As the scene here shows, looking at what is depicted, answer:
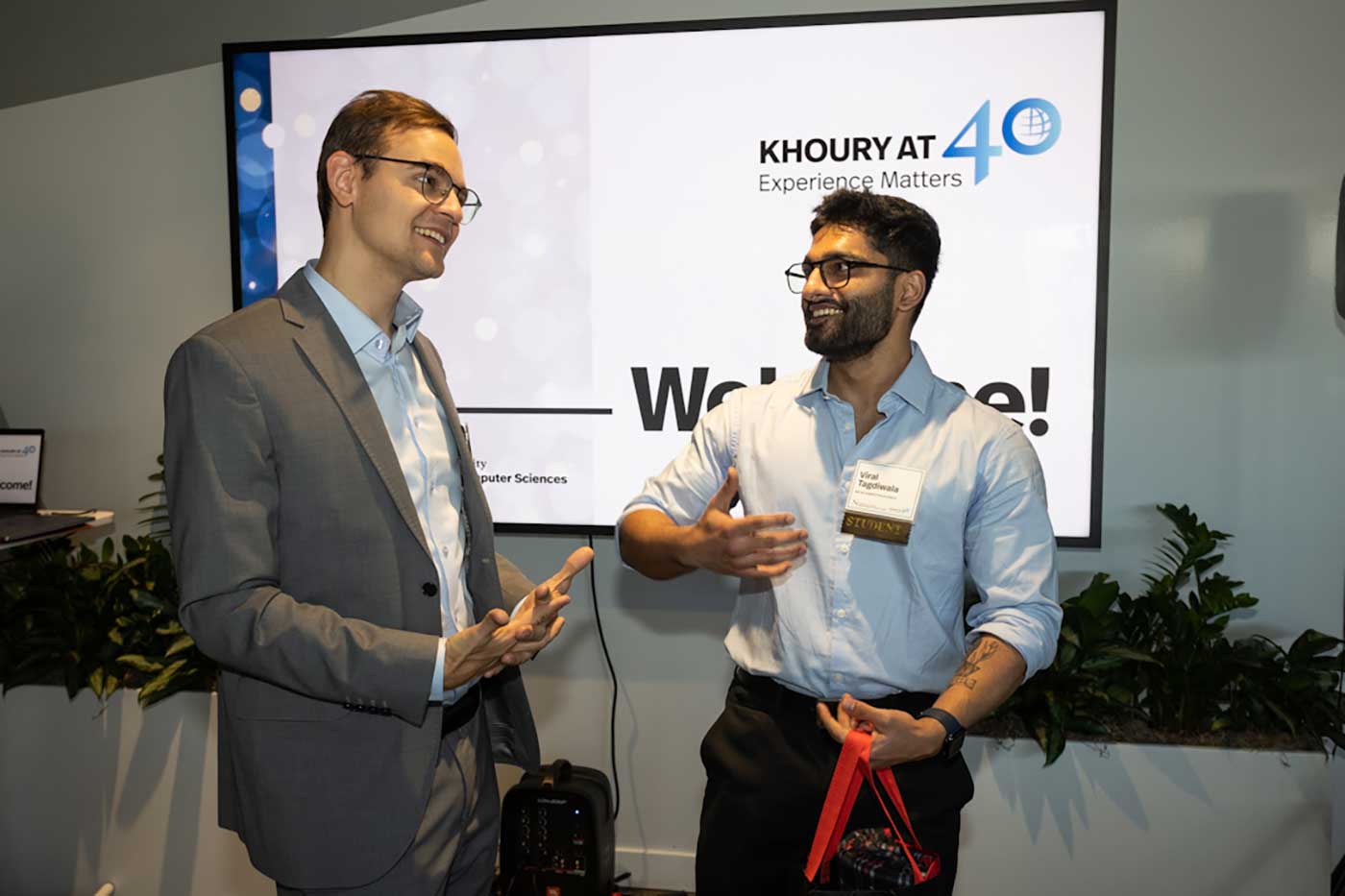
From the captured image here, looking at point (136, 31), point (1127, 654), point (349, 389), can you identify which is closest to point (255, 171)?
point (136, 31)

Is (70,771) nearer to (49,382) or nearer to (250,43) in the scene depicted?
(49,382)

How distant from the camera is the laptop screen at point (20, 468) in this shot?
11.4ft

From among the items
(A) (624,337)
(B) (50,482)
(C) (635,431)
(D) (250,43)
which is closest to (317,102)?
(D) (250,43)

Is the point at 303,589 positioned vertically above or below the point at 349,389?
below

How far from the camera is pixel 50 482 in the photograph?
12.6 ft

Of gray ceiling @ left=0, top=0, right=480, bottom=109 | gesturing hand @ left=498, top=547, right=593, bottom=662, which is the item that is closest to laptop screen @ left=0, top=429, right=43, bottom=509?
gray ceiling @ left=0, top=0, right=480, bottom=109

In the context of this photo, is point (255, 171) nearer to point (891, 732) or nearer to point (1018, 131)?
point (1018, 131)

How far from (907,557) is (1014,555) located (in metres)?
0.20

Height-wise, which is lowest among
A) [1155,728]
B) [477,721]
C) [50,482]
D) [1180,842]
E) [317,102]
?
[1180,842]

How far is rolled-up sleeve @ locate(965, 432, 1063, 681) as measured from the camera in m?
1.87

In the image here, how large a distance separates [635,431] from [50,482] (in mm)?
2280

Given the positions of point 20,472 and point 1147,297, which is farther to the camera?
point 20,472

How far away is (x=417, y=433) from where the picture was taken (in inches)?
69.2

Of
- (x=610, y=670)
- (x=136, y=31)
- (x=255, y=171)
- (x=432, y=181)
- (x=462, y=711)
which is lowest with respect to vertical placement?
(x=610, y=670)
